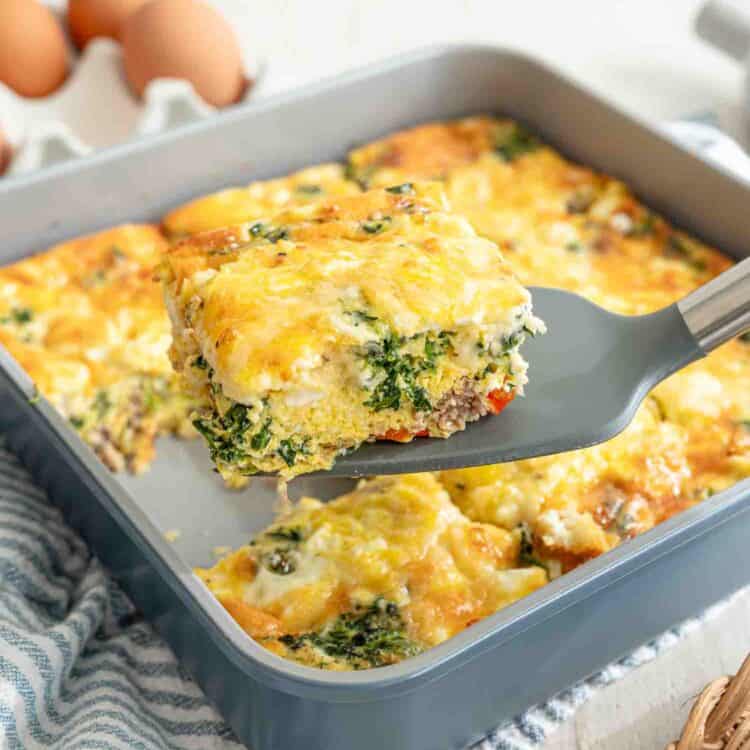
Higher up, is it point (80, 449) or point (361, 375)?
point (361, 375)

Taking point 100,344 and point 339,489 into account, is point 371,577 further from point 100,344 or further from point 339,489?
point 100,344

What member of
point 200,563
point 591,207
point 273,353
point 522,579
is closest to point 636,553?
point 522,579

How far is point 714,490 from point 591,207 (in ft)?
3.53

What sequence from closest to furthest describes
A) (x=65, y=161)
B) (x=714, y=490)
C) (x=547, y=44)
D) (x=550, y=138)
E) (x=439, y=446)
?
(x=439, y=446) → (x=714, y=490) → (x=65, y=161) → (x=550, y=138) → (x=547, y=44)

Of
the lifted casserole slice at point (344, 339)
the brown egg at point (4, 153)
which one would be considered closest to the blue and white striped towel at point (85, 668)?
the lifted casserole slice at point (344, 339)

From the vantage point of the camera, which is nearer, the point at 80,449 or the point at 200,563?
the point at 80,449

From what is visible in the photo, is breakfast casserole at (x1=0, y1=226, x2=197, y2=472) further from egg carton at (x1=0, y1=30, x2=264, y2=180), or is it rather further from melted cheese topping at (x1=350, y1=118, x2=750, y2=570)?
melted cheese topping at (x1=350, y1=118, x2=750, y2=570)

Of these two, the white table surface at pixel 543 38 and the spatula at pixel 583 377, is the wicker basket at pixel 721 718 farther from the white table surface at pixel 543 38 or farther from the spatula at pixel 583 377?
the white table surface at pixel 543 38

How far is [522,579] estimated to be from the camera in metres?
2.53

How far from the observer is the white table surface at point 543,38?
14.8 ft

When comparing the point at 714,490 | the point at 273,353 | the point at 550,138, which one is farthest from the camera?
the point at 550,138

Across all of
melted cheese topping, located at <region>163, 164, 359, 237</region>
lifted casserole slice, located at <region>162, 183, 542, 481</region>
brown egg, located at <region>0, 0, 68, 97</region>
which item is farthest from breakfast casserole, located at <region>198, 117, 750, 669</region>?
brown egg, located at <region>0, 0, 68, 97</region>

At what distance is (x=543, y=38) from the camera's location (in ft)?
16.2

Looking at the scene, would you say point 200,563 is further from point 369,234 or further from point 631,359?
point 631,359
